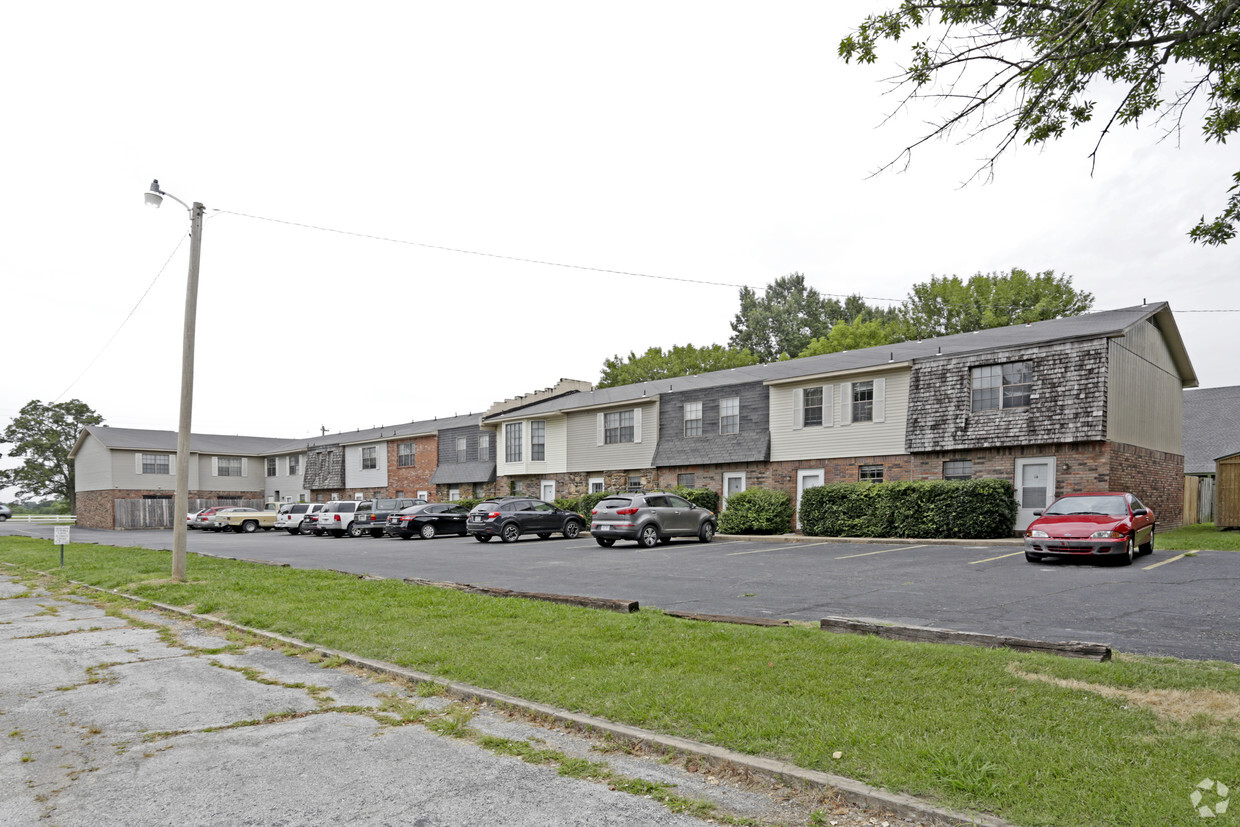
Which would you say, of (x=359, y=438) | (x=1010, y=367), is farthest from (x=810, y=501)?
(x=359, y=438)

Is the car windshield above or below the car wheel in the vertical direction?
above

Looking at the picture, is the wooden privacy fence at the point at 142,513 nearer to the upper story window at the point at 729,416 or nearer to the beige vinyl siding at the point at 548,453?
the beige vinyl siding at the point at 548,453

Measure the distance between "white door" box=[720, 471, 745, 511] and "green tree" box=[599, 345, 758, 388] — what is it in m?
28.2

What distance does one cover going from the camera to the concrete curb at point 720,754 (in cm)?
394

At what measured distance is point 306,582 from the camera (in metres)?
13.9

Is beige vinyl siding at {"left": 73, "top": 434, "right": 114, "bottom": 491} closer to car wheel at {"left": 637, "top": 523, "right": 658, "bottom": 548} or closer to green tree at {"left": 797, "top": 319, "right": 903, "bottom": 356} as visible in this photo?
car wheel at {"left": 637, "top": 523, "right": 658, "bottom": 548}

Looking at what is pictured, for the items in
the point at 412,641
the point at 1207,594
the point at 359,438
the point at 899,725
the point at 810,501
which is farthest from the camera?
the point at 359,438

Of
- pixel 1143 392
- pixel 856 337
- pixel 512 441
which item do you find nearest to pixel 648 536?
pixel 1143 392

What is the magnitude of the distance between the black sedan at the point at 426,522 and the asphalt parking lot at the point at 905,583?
9.06m

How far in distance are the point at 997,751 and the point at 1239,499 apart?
23843mm

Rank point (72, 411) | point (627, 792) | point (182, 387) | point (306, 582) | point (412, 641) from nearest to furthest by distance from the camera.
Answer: point (627, 792) → point (412, 641) → point (306, 582) → point (182, 387) → point (72, 411)

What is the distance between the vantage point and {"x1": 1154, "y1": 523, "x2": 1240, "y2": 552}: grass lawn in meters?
17.7

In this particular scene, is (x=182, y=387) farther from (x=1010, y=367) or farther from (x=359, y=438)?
(x=359, y=438)

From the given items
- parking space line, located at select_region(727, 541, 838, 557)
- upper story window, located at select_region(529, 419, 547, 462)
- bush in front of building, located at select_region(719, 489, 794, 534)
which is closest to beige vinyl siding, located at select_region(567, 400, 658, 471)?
upper story window, located at select_region(529, 419, 547, 462)
